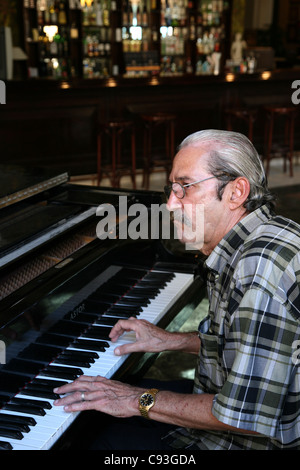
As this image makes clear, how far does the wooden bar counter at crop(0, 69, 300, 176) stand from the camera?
650 centimetres

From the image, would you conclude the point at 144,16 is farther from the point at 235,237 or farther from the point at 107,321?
the point at 235,237

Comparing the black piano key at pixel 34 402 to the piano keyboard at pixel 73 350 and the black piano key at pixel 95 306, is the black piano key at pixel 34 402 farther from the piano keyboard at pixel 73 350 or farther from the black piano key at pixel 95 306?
the black piano key at pixel 95 306

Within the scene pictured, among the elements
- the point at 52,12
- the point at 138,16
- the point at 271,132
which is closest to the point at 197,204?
the point at 271,132

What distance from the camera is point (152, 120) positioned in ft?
21.7

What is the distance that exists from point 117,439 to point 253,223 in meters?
0.77

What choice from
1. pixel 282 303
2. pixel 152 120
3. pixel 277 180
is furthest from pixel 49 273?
pixel 277 180

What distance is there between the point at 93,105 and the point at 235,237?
18.6ft

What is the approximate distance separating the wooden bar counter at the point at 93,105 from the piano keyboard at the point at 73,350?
14.3ft

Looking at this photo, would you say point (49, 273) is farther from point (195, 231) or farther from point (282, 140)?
point (282, 140)

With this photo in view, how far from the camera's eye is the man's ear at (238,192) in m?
1.46

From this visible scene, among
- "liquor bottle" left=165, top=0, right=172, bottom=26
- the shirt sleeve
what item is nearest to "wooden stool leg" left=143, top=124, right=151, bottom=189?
"liquor bottle" left=165, top=0, right=172, bottom=26

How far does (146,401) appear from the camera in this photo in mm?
1482

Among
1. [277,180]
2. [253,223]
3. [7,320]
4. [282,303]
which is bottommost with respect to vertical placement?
[277,180]

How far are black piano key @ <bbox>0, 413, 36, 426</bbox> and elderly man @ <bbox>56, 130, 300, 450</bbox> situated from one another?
109mm
